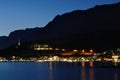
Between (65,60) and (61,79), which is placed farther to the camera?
(65,60)

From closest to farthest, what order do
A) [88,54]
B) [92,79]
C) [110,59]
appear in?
1. [92,79]
2. [110,59]
3. [88,54]

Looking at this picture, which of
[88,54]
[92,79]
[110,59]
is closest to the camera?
[92,79]

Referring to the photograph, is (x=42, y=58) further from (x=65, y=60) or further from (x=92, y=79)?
(x=92, y=79)

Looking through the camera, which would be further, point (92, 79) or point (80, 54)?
point (80, 54)

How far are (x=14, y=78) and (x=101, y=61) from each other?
89.4m

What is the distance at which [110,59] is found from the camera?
169 m

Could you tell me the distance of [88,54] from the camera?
617 feet

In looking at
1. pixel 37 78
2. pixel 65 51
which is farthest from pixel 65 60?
pixel 37 78

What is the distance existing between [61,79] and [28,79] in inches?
279

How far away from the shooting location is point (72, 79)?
89.8 metres

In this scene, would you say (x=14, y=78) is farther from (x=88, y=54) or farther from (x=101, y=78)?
(x=88, y=54)

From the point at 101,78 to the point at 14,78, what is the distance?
63.3ft

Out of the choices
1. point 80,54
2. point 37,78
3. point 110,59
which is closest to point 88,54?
point 80,54

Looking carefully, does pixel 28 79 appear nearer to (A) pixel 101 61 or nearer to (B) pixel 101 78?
(B) pixel 101 78
